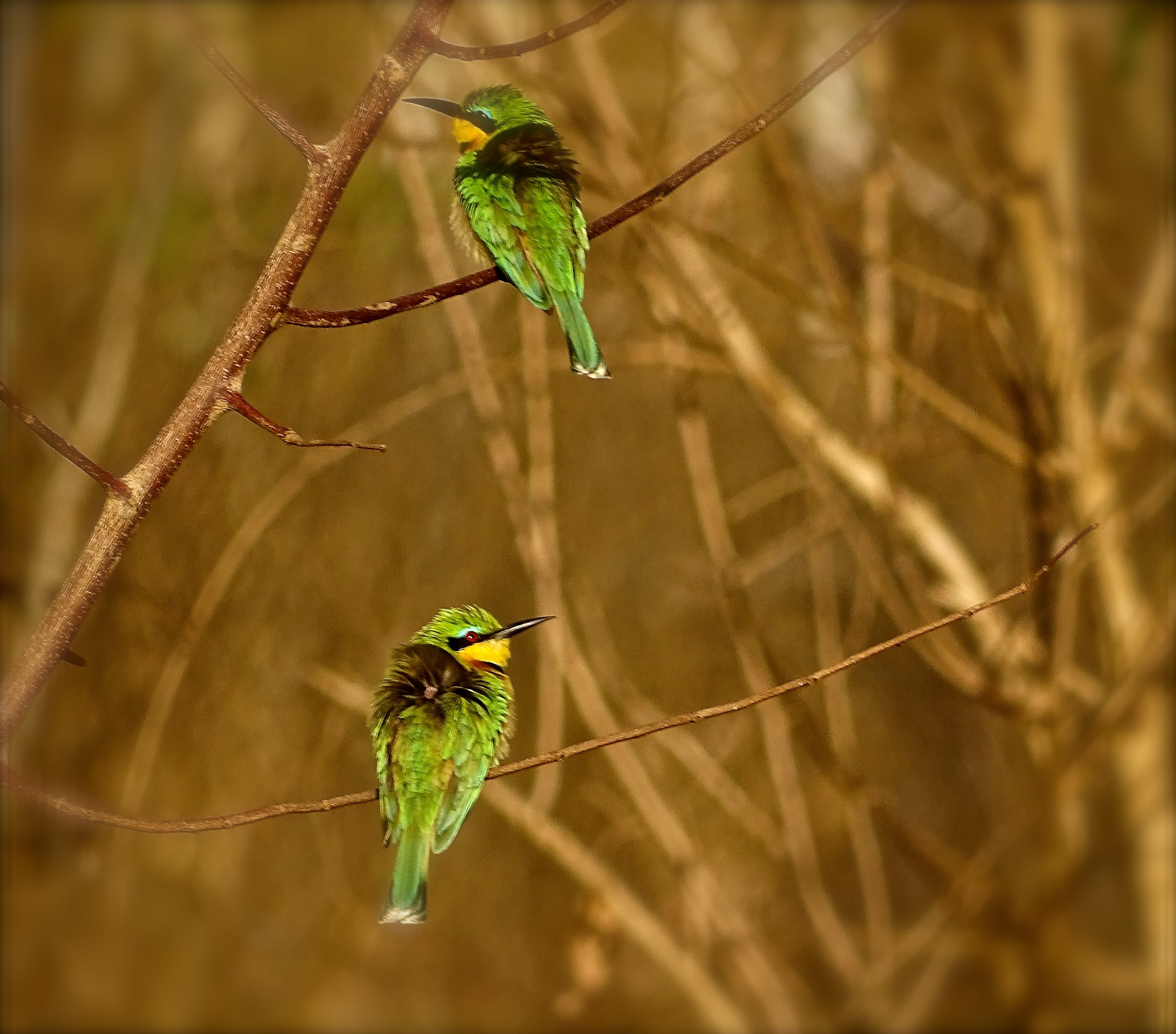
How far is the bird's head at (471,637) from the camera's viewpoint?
Result: 496mm

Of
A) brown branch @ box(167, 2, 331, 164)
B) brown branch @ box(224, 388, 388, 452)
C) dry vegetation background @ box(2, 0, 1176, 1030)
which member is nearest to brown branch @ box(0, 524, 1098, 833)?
brown branch @ box(224, 388, 388, 452)

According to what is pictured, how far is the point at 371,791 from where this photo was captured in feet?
1.30

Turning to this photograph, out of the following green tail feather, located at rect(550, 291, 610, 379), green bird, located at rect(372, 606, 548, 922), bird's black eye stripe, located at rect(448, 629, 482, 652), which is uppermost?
green tail feather, located at rect(550, 291, 610, 379)

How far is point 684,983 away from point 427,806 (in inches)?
40.3

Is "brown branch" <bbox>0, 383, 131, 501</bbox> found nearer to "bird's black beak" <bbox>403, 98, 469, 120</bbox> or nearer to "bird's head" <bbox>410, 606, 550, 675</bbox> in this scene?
"bird's head" <bbox>410, 606, 550, 675</bbox>

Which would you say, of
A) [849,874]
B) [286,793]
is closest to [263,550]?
[286,793]

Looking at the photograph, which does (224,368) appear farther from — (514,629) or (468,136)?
(468,136)

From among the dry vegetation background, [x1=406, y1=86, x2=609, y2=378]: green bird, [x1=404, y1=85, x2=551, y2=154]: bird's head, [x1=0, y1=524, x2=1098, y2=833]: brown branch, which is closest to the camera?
[x1=0, y1=524, x2=1098, y2=833]: brown branch

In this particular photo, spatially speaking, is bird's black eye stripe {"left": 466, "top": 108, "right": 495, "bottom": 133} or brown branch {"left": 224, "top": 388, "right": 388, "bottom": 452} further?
bird's black eye stripe {"left": 466, "top": 108, "right": 495, "bottom": 133}

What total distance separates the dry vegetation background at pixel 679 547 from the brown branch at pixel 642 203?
607 mm

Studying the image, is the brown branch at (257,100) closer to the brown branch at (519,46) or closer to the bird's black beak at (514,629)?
the brown branch at (519,46)

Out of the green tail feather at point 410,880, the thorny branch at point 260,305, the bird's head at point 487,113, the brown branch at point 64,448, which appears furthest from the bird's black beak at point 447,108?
the green tail feather at point 410,880

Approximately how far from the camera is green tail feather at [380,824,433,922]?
0.38m

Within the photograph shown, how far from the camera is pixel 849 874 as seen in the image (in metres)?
1.43
